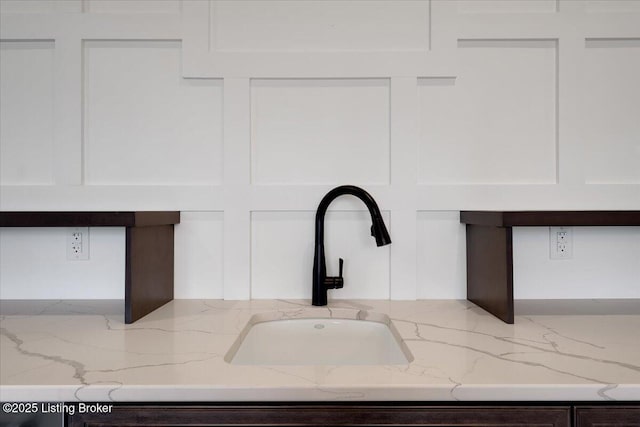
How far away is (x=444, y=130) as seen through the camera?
1.36 meters

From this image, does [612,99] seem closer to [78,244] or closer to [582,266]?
[582,266]

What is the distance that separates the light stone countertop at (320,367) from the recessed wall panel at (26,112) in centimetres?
50

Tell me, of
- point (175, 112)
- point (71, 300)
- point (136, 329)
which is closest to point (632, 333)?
point (136, 329)

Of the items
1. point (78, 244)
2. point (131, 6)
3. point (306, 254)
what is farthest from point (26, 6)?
point (306, 254)

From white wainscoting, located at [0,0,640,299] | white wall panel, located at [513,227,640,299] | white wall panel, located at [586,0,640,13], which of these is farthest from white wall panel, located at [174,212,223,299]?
white wall panel, located at [586,0,640,13]

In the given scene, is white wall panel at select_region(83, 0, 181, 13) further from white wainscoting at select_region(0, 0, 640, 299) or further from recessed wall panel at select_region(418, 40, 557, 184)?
recessed wall panel at select_region(418, 40, 557, 184)

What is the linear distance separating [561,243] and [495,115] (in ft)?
1.69

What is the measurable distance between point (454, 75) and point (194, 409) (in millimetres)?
1275

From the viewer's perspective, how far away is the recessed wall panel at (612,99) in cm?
135

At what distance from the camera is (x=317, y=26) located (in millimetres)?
1360

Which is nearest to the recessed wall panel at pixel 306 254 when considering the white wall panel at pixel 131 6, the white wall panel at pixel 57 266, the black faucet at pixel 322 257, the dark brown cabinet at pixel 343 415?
the black faucet at pixel 322 257

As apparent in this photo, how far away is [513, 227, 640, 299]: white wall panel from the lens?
1.36m

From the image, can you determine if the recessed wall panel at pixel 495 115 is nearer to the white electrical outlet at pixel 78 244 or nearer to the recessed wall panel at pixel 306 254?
the recessed wall panel at pixel 306 254

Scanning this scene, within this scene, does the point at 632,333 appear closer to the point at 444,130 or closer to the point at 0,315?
the point at 444,130
